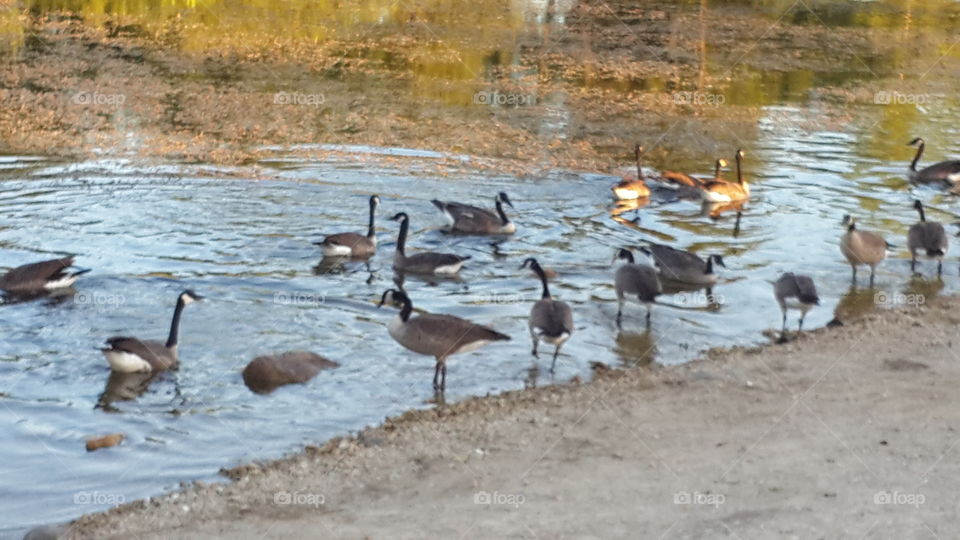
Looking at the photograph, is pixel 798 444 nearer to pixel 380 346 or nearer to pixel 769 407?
pixel 769 407

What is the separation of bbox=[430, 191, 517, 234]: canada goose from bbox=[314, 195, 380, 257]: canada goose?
4.53 ft

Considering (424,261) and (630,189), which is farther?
(630,189)

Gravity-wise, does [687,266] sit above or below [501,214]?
Answer: below

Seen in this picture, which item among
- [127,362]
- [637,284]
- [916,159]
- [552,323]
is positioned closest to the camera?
[127,362]

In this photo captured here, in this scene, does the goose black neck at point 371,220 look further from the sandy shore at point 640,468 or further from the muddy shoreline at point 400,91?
the sandy shore at point 640,468

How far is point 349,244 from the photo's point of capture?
52.1 ft

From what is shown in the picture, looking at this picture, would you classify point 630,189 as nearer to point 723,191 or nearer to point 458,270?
point 723,191

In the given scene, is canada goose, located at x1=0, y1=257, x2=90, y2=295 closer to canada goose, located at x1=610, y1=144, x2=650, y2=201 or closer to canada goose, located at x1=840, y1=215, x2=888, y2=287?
canada goose, located at x1=610, y1=144, x2=650, y2=201

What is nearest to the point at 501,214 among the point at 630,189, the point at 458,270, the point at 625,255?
the point at 458,270

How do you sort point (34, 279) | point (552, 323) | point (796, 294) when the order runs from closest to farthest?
point (552, 323) < point (796, 294) < point (34, 279)

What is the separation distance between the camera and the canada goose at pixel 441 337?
1184 centimetres

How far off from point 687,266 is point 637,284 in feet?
5.32

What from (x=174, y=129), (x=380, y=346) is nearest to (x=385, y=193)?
(x=174, y=129)

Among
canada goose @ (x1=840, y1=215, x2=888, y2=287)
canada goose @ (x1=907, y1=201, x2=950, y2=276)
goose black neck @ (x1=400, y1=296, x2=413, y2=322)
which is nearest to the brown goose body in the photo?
canada goose @ (x1=840, y1=215, x2=888, y2=287)
